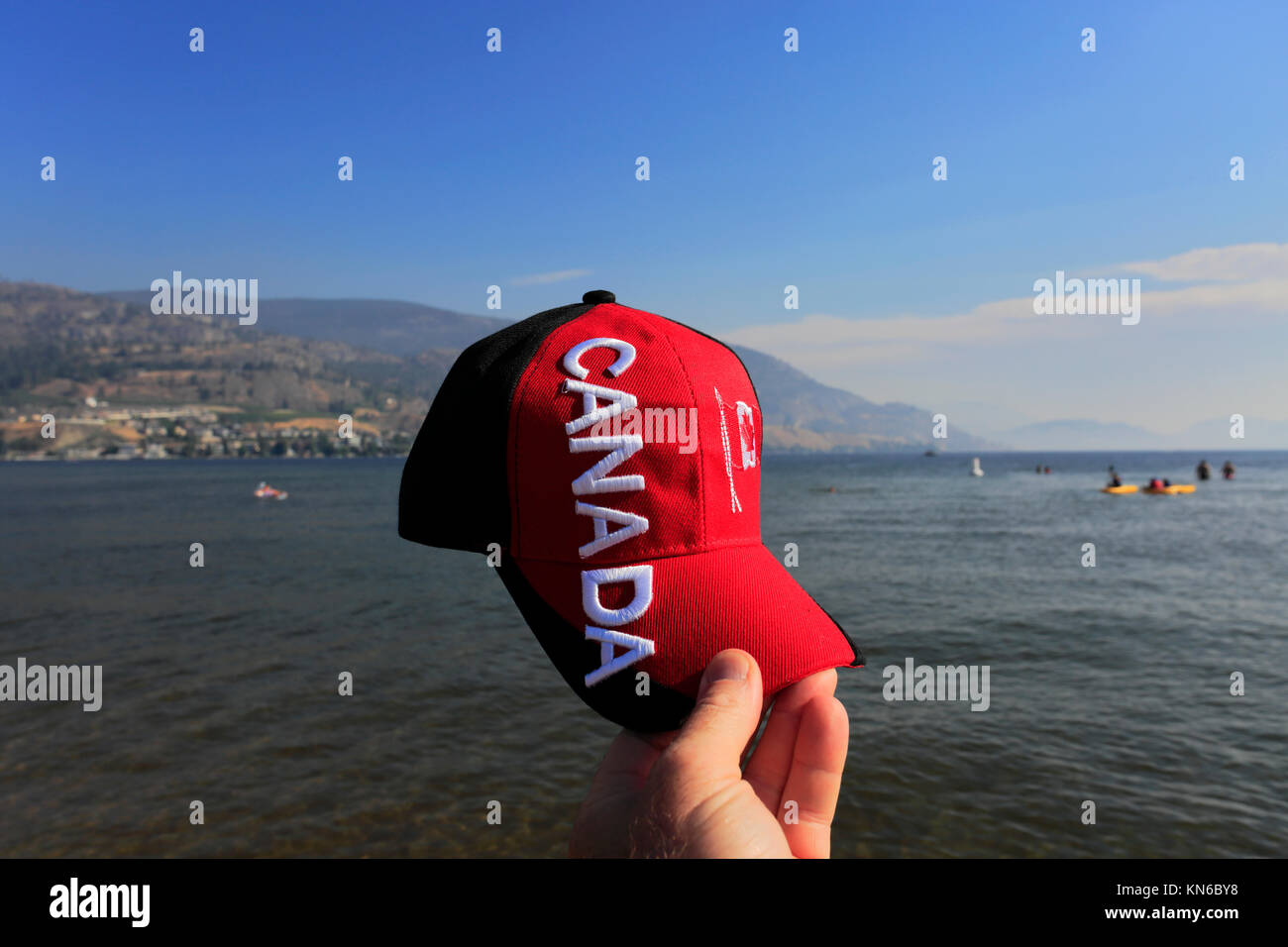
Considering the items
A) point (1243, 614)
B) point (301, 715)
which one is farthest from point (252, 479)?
point (1243, 614)

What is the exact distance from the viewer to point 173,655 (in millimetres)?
16516

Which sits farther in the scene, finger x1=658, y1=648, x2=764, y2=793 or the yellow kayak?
the yellow kayak

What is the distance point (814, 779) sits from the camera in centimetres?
171

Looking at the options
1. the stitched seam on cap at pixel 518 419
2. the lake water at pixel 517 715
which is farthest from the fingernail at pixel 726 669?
the lake water at pixel 517 715

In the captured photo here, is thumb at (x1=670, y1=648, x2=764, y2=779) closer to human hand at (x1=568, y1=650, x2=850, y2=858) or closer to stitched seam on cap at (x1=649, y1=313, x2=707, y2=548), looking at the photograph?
human hand at (x1=568, y1=650, x2=850, y2=858)

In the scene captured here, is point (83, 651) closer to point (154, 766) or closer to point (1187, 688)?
point (154, 766)

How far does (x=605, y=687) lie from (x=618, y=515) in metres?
0.39

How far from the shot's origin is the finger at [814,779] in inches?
65.9

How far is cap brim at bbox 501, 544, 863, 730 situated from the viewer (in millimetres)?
1570

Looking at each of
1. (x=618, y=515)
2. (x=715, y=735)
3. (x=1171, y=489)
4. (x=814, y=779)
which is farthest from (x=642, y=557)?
(x=1171, y=489)

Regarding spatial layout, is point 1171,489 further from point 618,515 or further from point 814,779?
point 618,515

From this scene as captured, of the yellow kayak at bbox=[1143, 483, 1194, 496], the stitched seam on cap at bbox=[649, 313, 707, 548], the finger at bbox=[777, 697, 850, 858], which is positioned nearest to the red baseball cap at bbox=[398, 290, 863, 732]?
the stitched seam on cap at bbox=[649, 313, 707, 548]

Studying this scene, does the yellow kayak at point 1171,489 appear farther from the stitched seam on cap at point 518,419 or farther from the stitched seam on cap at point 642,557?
the stitched seam on cap at point 518,419

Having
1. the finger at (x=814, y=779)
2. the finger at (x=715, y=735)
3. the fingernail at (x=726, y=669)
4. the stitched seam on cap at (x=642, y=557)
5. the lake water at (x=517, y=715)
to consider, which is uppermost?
the stitched seam on cap at (x=642, y=557)
